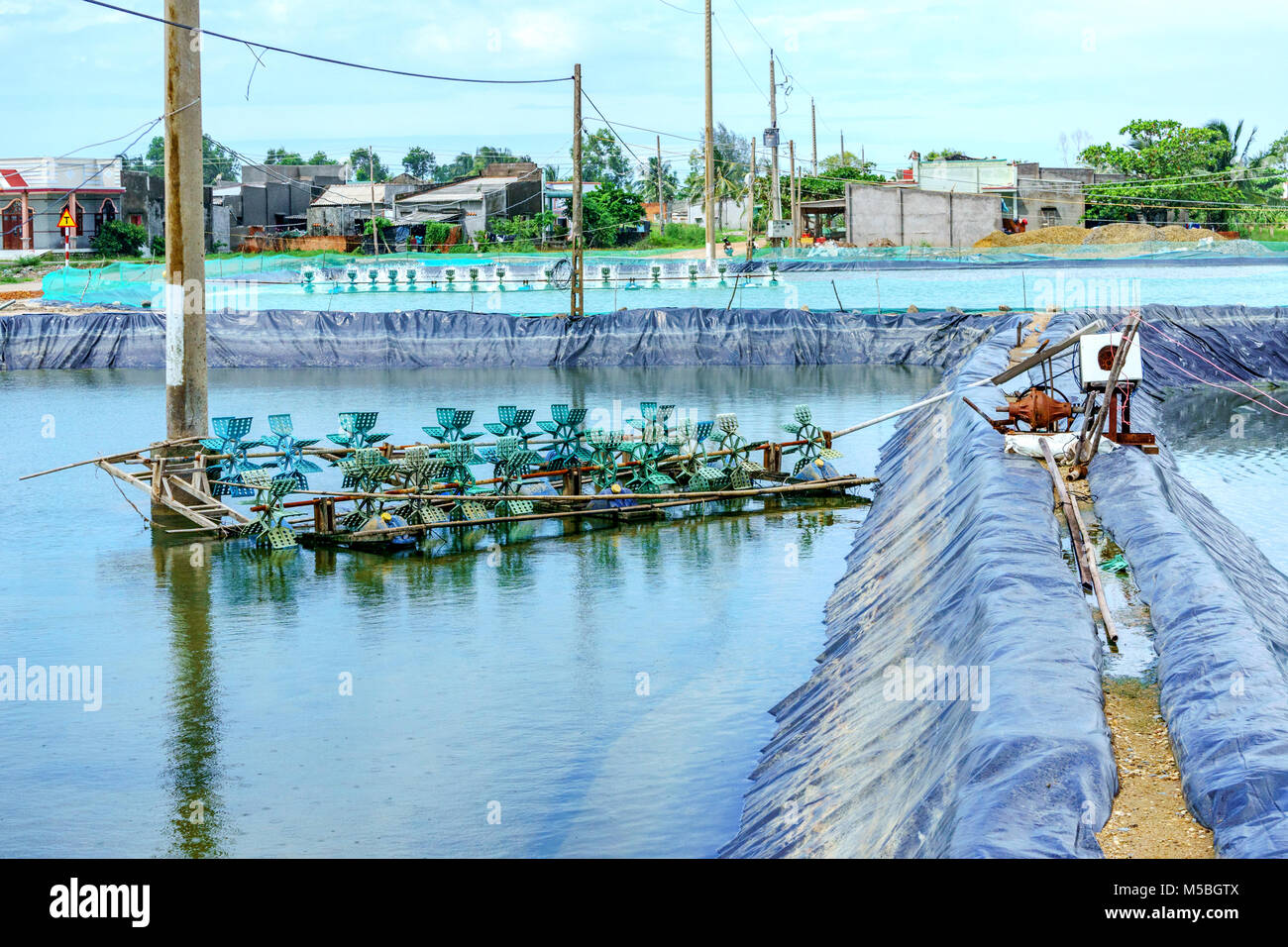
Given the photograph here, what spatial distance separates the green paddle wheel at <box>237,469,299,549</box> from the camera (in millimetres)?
18406

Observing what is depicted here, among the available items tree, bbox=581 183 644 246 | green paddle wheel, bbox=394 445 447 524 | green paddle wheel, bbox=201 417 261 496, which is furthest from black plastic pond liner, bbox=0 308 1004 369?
tree, bbox=581 183 644 246

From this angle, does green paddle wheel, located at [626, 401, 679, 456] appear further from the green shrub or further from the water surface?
the green shrub

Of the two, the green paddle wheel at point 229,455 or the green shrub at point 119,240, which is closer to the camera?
the green paddle wheel at point 229,455

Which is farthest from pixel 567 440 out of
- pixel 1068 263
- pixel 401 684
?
pixel 1068 263

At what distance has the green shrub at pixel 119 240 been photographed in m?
76.7

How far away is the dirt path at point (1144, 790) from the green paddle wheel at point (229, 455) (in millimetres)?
13821

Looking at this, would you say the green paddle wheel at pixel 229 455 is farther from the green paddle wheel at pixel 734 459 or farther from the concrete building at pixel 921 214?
the concrete building at pixel 921 214

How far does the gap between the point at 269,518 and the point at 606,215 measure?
71635 mm

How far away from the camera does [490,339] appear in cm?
4616

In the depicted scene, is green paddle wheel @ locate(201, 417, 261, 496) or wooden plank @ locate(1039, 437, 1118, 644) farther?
green paddle wheel @ locate(201, 417, 261, 496)

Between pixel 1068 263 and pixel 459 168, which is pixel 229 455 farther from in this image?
pixel 459 168

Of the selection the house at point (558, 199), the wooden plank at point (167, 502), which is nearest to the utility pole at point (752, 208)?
the house at point (558, 199)

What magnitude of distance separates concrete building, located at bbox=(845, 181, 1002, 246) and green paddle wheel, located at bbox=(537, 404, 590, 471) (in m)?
56.6
